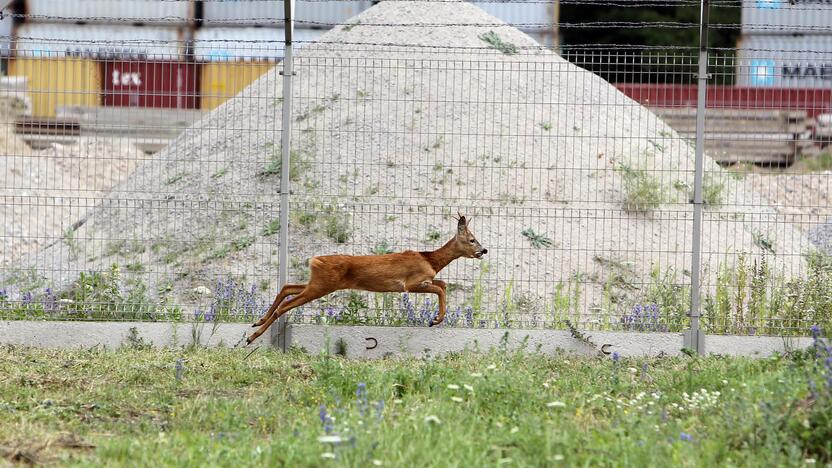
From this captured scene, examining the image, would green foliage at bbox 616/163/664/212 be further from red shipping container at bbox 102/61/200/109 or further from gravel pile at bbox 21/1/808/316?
red shipping container at bbox 102/61/200/109

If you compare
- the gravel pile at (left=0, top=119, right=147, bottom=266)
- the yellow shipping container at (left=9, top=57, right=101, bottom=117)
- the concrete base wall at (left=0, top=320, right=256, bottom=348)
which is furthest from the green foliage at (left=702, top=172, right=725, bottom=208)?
the gravel pile at (left=0, top=119, right=147, bottom=266)

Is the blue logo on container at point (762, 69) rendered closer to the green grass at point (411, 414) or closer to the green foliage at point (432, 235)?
the green grass at point (411, 414)

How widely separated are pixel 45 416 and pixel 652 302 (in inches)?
265

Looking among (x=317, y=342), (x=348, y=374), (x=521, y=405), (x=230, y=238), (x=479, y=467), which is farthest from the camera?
(x=230, y=238)

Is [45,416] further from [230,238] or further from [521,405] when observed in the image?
[230,238]

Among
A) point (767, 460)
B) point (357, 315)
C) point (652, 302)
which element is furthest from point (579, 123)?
point (767, 460)

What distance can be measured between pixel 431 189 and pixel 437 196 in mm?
160

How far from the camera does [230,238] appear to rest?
12688 millimetres

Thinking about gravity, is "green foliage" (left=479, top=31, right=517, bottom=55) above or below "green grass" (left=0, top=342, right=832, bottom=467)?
above

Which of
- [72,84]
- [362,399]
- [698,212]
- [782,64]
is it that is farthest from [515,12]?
[362,399]

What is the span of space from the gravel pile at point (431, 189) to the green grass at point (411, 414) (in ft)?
9.86

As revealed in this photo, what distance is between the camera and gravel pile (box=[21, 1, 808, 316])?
12.4 m

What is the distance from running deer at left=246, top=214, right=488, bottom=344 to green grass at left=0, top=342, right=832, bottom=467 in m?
1.12

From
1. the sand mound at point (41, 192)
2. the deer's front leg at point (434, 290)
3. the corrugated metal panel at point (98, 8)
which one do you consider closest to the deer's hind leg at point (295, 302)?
the deer's front leg at point (434, 290)
